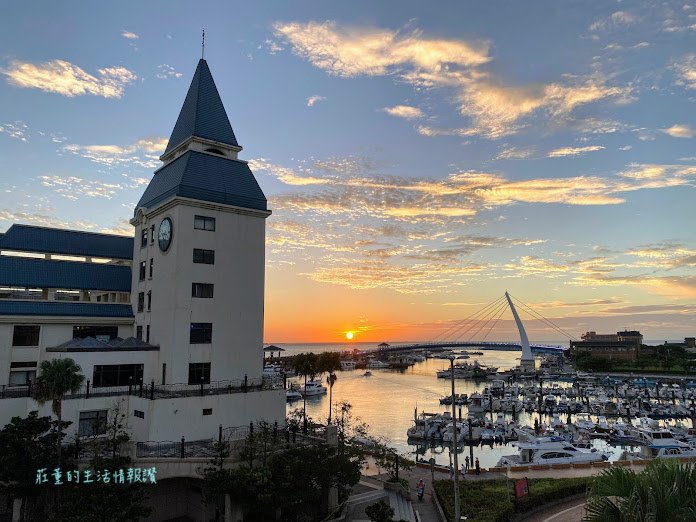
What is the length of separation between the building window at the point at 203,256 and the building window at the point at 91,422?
48.3ft

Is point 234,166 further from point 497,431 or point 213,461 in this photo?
point 497,431

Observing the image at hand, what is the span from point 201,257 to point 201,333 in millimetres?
6955

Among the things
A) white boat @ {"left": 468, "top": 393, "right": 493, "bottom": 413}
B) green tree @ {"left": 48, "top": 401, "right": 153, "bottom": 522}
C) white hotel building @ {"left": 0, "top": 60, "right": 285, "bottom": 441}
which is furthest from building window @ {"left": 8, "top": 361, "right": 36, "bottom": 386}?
white boat @ {"left": 468, "top": 393, "right": 493, "bottom": 413}

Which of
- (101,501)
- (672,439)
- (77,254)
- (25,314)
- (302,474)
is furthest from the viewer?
(672,439)

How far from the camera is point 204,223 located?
46.5m

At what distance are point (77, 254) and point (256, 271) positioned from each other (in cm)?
1982

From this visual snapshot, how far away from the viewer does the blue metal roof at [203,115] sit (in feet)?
166

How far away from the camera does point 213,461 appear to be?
1298 inches

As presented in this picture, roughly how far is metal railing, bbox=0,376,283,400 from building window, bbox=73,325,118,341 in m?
6.45

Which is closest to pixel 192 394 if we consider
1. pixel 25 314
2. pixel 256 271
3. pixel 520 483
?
pixel 256 271

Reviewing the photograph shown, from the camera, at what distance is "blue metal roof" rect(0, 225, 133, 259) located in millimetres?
49500

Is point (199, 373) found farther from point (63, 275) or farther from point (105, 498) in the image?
point (63, 275)

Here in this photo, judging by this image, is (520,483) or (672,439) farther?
(672,439)

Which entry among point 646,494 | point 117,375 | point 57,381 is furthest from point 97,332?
point 646,494
